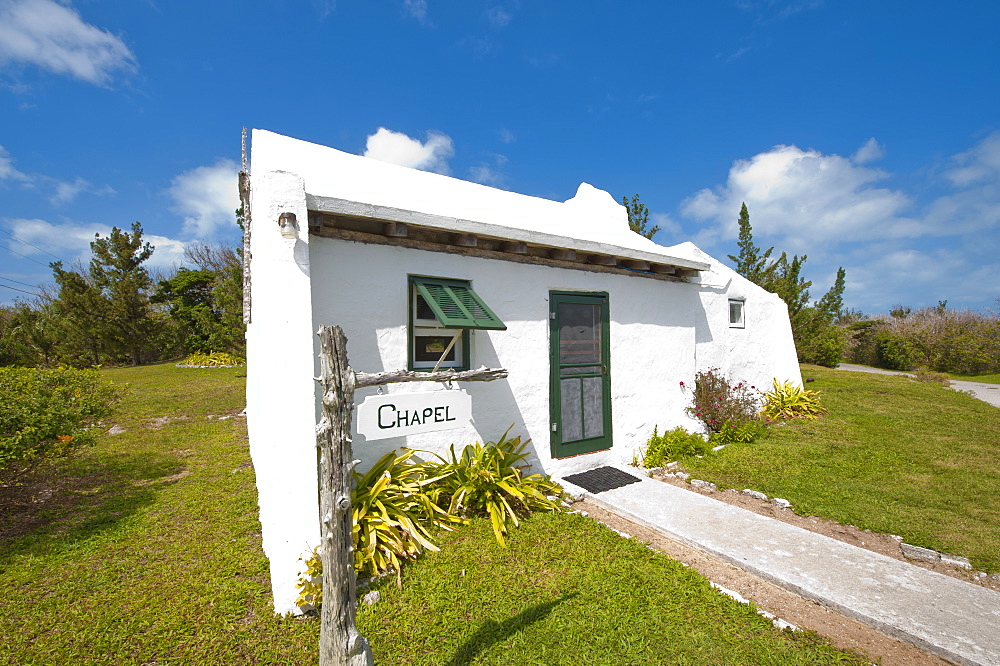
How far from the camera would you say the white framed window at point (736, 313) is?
28.3 feet

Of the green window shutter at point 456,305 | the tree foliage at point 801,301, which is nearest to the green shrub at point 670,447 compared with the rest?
the green window shutter at point 456,305

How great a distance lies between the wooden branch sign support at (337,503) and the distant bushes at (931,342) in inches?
1038

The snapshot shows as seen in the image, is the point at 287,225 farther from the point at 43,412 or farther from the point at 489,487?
the point at 43,412

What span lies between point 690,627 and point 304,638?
261cm

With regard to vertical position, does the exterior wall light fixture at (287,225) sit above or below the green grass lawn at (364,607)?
above

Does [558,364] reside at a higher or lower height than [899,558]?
higher

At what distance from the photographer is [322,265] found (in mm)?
3930

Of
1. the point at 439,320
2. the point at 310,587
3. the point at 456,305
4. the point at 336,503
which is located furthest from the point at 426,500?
the point at 336,503

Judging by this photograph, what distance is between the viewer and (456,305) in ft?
14.4

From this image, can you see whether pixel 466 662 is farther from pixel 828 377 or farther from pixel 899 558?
pixel 828 377

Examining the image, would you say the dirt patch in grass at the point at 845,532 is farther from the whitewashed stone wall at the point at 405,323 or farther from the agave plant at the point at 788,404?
the agave plant at the point at 788,404

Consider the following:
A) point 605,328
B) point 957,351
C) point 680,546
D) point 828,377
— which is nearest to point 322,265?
point 605,328

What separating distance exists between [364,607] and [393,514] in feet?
2.57

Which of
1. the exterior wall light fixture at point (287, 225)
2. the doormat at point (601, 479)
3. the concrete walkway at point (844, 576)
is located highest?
the exterior wall light fixture at point (287, 225)
